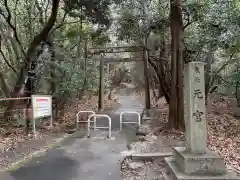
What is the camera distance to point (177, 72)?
32.1 feet

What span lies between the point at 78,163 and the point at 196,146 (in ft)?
9.87

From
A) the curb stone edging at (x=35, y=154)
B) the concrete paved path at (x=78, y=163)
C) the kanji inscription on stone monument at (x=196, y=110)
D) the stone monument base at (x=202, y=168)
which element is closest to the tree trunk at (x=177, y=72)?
the concrete paved path at (x=78, y=163)

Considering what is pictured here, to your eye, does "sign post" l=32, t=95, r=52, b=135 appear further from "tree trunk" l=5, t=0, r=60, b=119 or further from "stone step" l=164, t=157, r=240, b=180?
"stone step" l=164, t=157, r=240, b=180

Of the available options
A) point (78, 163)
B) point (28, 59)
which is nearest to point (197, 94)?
point (78, 163)

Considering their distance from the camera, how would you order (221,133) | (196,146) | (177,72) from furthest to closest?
(221,133), (177,72), (196,146)

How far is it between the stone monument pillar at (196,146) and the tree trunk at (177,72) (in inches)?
162

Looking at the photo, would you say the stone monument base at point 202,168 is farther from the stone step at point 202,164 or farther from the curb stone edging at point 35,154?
the curb stone edging at point 35,154

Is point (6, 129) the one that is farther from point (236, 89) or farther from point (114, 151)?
point (236, 89)

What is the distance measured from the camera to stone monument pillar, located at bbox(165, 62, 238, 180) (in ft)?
16.8

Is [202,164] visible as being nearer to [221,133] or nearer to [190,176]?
[190,176]

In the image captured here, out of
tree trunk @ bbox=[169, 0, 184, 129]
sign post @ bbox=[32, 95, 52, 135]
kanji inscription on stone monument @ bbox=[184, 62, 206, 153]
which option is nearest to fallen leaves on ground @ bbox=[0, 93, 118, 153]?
sign post @ bbox=[32, 95, 52, 135]

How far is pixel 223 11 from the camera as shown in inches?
449

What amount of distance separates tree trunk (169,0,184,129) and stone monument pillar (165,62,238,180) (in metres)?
4.10

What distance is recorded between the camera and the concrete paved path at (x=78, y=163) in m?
6.05
